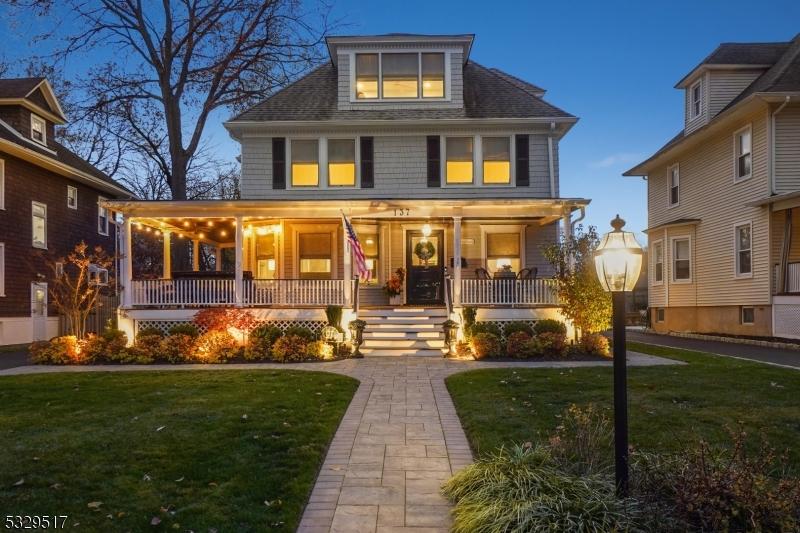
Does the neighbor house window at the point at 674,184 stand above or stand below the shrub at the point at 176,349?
above

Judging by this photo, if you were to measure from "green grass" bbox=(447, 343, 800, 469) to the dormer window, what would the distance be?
1000 centimetres

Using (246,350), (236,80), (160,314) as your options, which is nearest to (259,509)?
(246,350)

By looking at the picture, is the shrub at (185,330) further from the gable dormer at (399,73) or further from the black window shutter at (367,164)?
the gable dormer at (399,73)

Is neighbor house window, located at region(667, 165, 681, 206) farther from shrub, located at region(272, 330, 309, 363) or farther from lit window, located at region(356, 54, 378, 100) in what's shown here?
shrub, located at region(272, 330, 309, 363)

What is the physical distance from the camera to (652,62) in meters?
39.8

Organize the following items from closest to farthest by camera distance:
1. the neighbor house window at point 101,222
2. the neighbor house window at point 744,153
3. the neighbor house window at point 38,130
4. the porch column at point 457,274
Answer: the porch column at point 457,274, the neighbor house window at point 744,153, the neighbor house window at point 38,130, the neighbor house window at point 101,222

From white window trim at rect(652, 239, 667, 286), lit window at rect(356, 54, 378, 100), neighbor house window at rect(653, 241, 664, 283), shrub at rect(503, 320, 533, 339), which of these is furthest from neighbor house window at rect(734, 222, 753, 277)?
lit window at rect(356, 54, 378, 100)

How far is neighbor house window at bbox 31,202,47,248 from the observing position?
20.0 m

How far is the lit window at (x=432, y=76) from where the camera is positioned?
17250 millimetres

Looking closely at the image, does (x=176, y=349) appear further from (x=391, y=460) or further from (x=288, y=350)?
(x=391, y=460)

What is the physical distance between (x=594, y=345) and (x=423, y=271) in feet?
18.9

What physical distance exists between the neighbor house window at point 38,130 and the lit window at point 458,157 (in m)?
15.6

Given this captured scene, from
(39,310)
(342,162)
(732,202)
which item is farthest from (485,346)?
(39,310)

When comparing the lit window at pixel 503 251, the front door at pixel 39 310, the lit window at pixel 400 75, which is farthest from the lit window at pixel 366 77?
the front door at pixel 39 310
